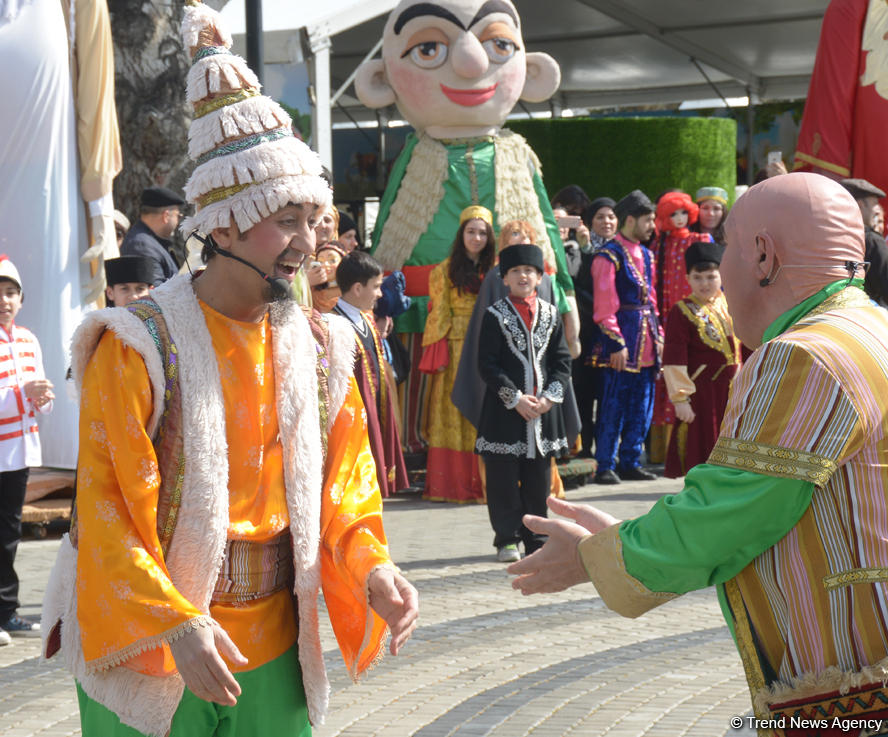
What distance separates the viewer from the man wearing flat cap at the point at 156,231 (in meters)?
7.74

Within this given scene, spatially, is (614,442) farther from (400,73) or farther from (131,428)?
(131,428)

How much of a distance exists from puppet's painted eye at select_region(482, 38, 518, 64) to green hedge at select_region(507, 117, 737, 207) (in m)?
7.39

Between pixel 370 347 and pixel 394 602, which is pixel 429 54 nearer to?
pixel 370 347

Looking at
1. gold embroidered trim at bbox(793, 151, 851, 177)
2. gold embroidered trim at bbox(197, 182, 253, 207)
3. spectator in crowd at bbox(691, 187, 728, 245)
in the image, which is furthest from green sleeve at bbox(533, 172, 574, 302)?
gold embroidered trim at bbox(197, 182, 253, 207)

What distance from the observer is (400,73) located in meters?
10.0

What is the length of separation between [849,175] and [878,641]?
6770 mm

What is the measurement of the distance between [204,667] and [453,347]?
6.95 m

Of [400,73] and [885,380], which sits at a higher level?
[400,73]

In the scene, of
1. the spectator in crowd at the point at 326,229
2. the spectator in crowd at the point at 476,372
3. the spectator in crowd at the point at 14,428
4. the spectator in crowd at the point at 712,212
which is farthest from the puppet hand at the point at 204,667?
the spectator in crowd at the point at 712,212

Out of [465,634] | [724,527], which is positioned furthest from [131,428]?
[465,634]

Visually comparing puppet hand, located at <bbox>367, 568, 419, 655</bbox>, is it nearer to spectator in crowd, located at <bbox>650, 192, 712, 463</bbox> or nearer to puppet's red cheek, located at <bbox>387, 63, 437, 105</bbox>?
puppet's red cheek, located at <bbox>387, 63, 437, 105</bbox>

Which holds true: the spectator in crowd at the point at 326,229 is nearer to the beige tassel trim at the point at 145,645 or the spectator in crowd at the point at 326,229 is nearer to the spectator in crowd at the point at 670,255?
the spectator in crowd at the point at 670,255

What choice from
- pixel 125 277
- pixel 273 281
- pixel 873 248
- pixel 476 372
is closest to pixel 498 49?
pixel 476 372

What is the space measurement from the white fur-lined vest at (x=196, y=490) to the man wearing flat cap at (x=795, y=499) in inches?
27.4
